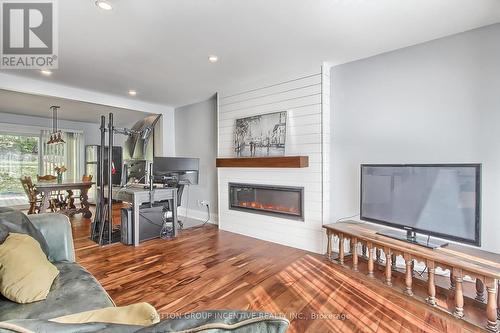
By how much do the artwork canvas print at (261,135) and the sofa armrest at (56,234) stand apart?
8.21 feet

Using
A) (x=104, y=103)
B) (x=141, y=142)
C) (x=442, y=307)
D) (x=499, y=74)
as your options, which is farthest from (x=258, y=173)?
(x=104, y=103)

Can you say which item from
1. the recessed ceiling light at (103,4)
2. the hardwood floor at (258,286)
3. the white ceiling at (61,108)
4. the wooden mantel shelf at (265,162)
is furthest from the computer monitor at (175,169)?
the recessed ceiling light at (103,4)

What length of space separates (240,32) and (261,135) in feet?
5.31

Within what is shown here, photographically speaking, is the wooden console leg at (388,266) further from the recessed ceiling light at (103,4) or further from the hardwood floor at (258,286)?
the recessed ceiling light at (103,4)

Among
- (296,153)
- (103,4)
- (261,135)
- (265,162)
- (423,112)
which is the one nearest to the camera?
(103,4)

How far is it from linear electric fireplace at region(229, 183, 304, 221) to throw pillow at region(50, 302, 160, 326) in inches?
110

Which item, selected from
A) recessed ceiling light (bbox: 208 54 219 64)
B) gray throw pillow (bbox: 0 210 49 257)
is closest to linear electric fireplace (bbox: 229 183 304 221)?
recessed ceiling light (bbox: 208 54 219 64)

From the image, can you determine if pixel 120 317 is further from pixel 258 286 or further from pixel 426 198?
pixel 426 198

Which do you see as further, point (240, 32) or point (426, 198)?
point (240, 32)

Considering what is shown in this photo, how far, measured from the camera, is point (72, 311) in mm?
1176

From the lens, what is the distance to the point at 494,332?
5.38 feet

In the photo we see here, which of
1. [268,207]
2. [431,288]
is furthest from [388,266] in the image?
[268,207]

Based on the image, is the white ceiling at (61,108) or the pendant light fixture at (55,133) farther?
the pendant light fixture at (55,133)

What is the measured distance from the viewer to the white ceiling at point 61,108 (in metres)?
4.52
